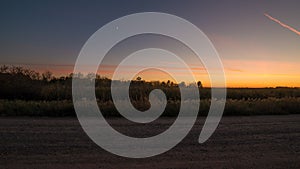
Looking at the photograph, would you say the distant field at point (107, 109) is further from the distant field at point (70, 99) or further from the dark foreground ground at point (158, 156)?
the dark foreground ground at point (158, 156)

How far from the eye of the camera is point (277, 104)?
22.3 metres

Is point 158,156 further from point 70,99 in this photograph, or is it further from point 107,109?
point 70,99

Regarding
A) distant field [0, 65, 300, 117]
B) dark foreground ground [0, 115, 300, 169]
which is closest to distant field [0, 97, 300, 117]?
distant field [0, 65, 300, 117]

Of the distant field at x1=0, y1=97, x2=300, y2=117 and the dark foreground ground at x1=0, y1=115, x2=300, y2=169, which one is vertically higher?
the distant field at x1=0, y1=97, x2=300, y2=117

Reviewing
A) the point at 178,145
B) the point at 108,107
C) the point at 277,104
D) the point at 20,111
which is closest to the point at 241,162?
the point at 178,145

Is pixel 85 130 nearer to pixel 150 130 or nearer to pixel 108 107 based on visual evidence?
pixel 150 130

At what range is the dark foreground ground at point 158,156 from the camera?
7.86 m

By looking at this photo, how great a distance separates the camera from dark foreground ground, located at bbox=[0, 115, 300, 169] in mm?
7859

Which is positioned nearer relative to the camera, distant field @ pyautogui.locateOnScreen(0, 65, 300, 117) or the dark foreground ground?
the dark foreground ground

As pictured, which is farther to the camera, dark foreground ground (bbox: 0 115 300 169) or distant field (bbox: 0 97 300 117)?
distant field (bbox: 0 97 300 117)

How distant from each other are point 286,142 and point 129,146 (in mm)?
4580

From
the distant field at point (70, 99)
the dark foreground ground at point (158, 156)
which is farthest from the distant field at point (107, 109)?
the dark foreground ground at point (158, 156)

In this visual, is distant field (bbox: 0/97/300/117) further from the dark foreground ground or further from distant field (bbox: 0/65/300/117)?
the dark foreground ground

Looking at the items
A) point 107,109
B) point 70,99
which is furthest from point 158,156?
point 70,99
